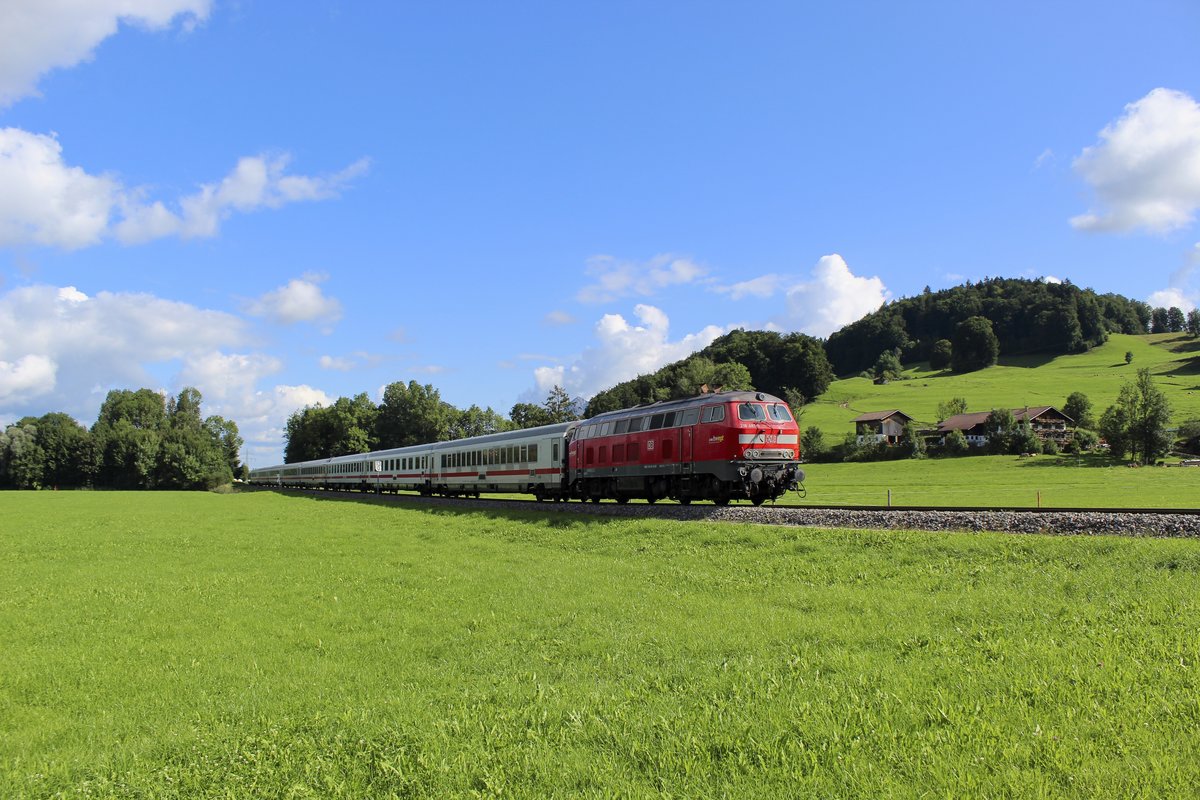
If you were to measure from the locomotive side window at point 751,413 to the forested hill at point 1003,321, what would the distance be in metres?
158

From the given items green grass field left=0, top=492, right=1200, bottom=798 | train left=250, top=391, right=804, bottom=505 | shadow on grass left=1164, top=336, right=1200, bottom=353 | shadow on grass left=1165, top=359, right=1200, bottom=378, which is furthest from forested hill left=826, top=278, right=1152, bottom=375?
green grass field left=0, top=492, right=1200, bottom=798

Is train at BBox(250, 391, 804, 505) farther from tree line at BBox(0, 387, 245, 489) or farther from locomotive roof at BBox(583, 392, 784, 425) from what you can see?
tree line at BBox(0, 387, 245, 489)

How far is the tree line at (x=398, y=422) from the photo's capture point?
12650 centimetres

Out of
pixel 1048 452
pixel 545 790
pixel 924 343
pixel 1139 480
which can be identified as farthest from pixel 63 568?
pixel 924 343

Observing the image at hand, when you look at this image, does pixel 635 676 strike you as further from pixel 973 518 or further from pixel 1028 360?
pixel 1028 360

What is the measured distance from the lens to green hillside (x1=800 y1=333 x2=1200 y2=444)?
4343 inches

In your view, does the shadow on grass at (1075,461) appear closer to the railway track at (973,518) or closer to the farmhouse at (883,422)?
the farmhouse at (883,422)

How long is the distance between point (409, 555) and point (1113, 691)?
55.2 ft

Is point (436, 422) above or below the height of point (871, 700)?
above

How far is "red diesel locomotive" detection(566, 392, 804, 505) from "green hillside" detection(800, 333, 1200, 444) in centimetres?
7200

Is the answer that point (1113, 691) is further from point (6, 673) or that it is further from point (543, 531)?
point (543, 531)

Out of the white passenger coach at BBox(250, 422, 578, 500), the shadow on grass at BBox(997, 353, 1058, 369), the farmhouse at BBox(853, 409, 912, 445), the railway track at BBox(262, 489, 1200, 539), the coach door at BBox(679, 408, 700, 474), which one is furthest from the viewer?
the shadow on grass at BBox(997, 353, 1058, 369)

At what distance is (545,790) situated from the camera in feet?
18.6

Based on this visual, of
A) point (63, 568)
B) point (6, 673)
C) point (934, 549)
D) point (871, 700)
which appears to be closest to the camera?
point (871, 700)
